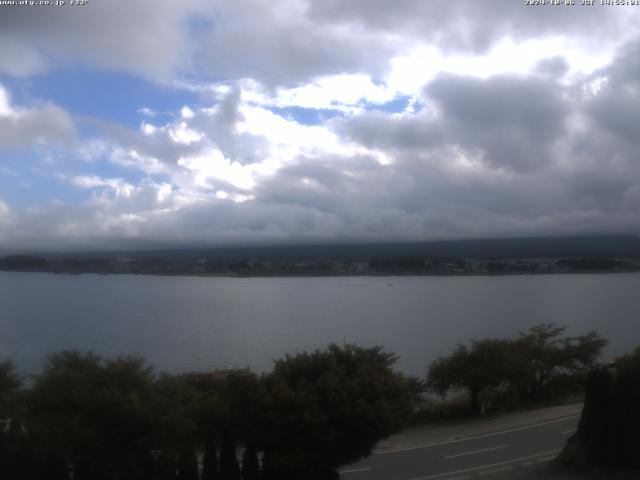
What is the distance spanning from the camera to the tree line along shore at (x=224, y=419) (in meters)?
12.2

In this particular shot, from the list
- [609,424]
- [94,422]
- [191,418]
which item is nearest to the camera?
[94,422]

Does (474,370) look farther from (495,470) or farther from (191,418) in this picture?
(191,418)

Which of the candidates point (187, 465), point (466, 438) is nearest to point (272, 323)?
point (466, 438)

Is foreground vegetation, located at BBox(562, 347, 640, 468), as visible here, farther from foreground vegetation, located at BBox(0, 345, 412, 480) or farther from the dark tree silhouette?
the dark tree silhouette

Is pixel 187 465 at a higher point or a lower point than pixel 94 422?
lower

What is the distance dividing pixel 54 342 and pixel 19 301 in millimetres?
41056

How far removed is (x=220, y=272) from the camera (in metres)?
121

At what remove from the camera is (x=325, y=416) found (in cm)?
1384

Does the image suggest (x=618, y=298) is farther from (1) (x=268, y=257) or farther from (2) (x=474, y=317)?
(1) (x=268, y=257)

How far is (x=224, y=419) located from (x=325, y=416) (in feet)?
6.76

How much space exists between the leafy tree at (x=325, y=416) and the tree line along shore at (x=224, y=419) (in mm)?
22

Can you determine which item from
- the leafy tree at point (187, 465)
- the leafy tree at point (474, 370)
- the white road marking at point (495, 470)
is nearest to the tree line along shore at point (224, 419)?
the leafy tree at point (187, 465)

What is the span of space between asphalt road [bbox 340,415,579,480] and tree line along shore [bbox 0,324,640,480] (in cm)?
189

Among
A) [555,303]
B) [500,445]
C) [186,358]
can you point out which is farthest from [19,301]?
[500,445]
